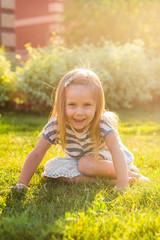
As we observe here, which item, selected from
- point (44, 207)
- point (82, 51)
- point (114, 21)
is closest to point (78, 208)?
point (44, 207)

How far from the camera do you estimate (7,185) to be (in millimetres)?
2873

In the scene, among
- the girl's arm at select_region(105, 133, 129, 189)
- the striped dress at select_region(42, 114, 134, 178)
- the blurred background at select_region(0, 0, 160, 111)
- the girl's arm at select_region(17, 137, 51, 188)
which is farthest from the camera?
the blurred background at select_region(0, 0, 160, 111)

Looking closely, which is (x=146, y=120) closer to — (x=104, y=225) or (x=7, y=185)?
Result: (x=7, y=185)

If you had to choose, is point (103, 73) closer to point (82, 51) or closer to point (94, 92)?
point (82, 51)

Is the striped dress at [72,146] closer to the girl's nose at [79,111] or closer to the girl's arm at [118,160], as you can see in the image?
the girl's arm at [118,160]

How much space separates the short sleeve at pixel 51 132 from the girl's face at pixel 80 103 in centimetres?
26

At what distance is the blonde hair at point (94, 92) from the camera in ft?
9.16

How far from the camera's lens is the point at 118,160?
2750 millimetres

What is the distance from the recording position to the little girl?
2756mm

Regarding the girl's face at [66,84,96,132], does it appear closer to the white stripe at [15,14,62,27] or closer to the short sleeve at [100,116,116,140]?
the short sleeve at [100,116,116,140]

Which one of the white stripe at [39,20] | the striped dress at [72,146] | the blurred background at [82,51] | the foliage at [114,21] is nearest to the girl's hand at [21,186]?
the striped dress at [72,146]

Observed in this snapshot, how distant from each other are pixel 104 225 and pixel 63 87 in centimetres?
131

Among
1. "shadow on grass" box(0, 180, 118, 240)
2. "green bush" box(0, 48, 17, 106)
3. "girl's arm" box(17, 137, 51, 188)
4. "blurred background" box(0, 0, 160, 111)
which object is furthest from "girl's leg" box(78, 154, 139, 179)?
"green bush" box(0, 48, 17, 106)

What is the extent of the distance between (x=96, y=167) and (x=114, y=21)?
1845cm
